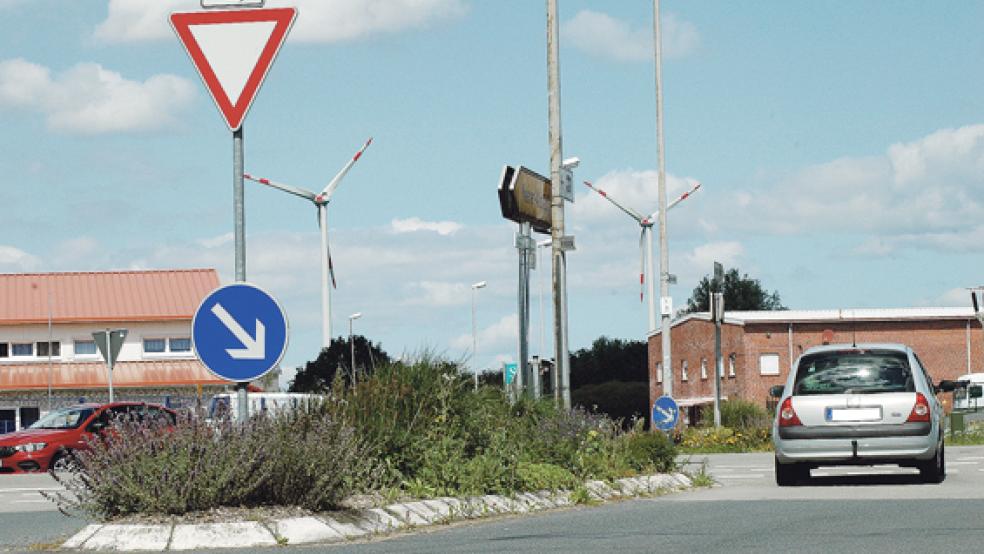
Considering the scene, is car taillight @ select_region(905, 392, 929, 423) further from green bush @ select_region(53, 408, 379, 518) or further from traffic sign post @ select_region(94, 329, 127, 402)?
traffic sign post @ select_region(94, 329, 127, 402)

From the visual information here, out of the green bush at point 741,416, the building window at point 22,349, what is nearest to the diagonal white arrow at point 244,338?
the green bush at point 741,416

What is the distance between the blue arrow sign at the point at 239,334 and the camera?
1085 centimetres

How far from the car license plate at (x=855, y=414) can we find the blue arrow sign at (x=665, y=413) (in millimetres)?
11044

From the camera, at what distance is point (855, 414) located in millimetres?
17891

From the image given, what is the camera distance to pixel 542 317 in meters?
72.8

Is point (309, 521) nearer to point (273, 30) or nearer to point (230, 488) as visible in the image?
point (230, 488)

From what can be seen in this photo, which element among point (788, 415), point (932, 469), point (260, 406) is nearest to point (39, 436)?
point (788, 415)

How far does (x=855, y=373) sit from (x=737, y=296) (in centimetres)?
12056

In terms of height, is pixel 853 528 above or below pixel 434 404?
below

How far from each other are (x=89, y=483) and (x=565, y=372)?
11.2 metres

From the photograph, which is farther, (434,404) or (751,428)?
(751,428)

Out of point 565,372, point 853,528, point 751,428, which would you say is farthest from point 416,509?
point 751,428

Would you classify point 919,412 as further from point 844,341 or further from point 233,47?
point 844,341

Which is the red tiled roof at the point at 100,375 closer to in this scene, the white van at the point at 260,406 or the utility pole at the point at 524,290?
the utility pole at the point at 524,290
